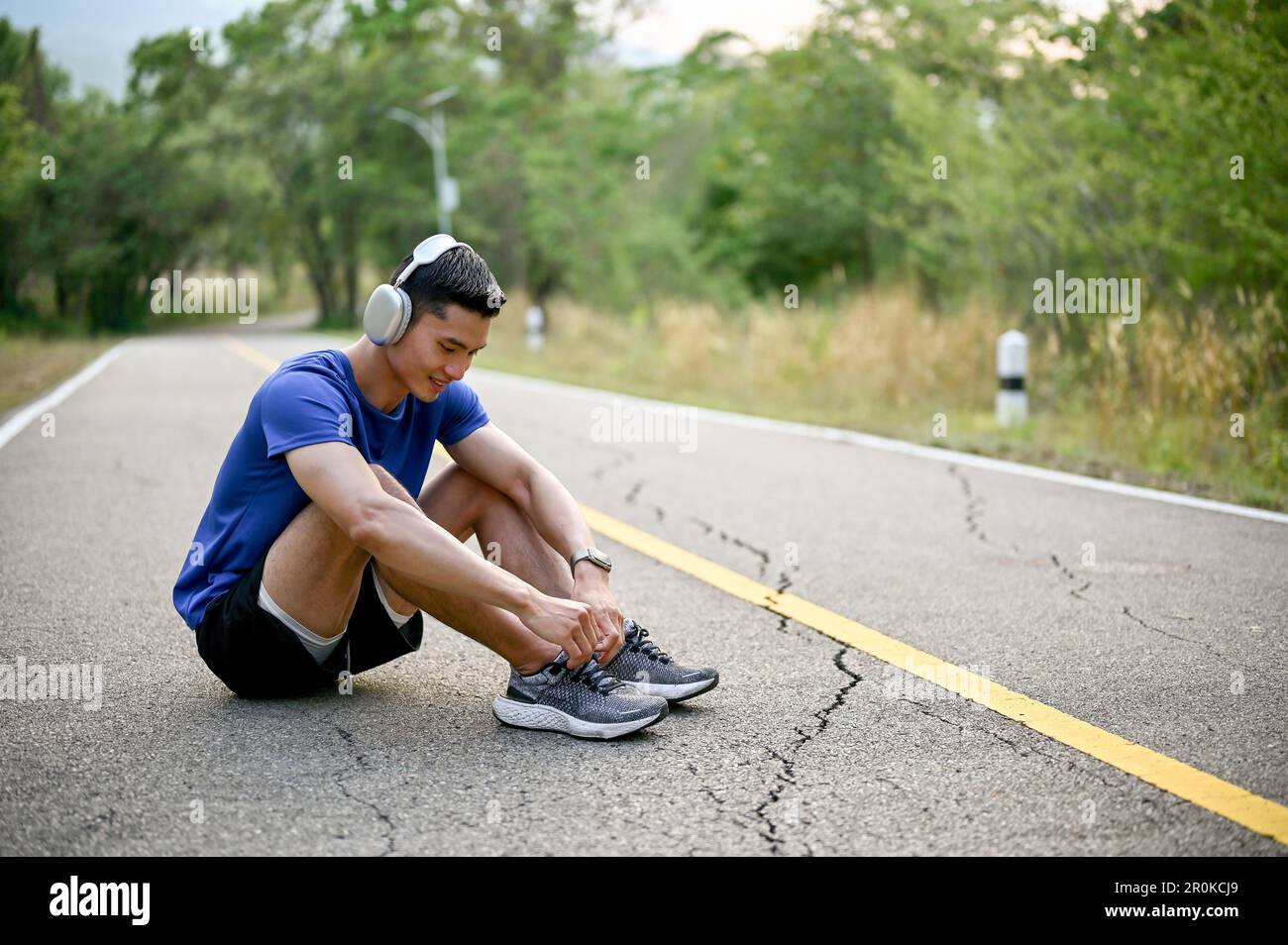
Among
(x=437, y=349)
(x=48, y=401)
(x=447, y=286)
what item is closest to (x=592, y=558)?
(x=437, y=349)

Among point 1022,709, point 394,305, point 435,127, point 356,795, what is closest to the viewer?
point 356,795

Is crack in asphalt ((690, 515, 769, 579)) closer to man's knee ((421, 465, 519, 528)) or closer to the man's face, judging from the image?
man's knee ((421, 465, 519, 528))

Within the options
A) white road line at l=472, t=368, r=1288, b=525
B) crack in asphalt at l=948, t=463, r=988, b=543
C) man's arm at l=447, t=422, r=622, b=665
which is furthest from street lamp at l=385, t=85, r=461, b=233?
man's arm at l=447, t=422, r=622, b=665

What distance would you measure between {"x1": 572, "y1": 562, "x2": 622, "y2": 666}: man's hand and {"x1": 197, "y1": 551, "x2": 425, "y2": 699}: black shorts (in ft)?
1.95

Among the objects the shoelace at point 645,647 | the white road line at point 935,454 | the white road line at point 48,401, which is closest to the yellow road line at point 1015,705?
the shoelace at point 645,647

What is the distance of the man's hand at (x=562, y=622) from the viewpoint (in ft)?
10.0

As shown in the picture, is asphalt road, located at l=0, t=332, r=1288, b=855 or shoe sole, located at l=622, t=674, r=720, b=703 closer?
asphalt road, located at l=0, t=332, r=1288, b=855

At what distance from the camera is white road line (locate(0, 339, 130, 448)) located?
10.5 meters

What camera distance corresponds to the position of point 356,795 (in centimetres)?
291

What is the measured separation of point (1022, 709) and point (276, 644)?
2.06m

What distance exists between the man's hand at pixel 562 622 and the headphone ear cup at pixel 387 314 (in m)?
0.78

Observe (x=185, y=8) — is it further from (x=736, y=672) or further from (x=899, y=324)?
(x=736, y=672)

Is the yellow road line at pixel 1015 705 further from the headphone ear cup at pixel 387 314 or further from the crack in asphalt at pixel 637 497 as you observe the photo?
the headphone ear cup at pixel 387 314

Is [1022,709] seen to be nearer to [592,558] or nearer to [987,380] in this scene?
[592,558]
